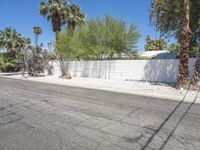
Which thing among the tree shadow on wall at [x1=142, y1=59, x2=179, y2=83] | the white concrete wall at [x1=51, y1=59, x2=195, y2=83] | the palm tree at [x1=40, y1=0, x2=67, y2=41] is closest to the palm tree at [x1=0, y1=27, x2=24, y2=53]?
the palm tree at [x1=40, y1=0, x2=67, y2=41]

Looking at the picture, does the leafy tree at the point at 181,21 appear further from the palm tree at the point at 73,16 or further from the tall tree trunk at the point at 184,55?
the palm tree at the point at 73,16

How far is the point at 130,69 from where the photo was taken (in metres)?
20.8

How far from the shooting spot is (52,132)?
5.56 meters

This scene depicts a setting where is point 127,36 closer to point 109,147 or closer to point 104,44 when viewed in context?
point 104,44

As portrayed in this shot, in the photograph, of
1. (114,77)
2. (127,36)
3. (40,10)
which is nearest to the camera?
(114,77)

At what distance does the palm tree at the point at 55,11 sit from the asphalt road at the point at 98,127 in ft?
81.4

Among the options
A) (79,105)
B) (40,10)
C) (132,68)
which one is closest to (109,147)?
(79,105)

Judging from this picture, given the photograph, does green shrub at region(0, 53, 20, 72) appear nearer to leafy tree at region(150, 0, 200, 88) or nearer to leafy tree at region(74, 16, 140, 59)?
leafy tree at region(74, 16, 140, 59)

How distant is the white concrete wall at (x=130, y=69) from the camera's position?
1813 cm

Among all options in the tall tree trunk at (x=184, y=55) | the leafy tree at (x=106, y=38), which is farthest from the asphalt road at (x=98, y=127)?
the leafy tree at (x=106, y=38)

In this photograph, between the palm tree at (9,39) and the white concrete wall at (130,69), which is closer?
the white concrete wall at (130,69)

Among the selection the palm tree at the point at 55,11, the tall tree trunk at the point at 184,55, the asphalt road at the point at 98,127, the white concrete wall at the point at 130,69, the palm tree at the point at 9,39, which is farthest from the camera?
the palm tree at the point at 9,39

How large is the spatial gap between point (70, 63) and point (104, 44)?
5499 millimetres

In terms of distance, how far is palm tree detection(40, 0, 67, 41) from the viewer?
3105 centimetres
